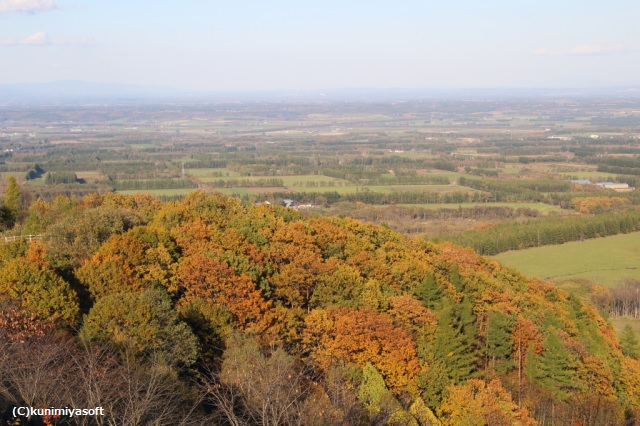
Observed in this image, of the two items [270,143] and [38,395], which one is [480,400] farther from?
[270,143]

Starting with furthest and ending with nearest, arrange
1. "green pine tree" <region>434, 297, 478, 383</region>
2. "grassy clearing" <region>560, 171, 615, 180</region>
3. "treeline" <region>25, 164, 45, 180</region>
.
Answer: "grassy clearing" <region>560, 171, 615, 180</region>
"treeline" <region>25, 164, 45, 180</region>
"green pine tree" <region>434, 297, 478, 383</region>

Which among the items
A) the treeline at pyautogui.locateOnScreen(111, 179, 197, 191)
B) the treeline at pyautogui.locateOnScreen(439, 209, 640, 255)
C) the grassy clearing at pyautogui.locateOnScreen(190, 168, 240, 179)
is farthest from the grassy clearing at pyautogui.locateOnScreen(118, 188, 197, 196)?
the treeline at pyautogui.locateOnScreen(439, 209, 640, 255)

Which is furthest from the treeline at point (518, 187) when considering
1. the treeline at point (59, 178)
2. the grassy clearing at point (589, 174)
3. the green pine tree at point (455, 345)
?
the green pine tree at point (455, 345)

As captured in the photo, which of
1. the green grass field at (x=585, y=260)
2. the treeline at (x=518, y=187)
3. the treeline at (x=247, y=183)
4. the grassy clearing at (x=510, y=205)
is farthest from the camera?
the treeline at (x=247, y=183)

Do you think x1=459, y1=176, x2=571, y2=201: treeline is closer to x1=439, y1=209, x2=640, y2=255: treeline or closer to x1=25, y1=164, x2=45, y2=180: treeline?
Answer: x1=439, y1=209, x2=640, y2=255: treeline

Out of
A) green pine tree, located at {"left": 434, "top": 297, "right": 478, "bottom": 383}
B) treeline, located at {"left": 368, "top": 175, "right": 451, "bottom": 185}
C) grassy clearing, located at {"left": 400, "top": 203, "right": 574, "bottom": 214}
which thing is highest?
green pine tree, located at {"left": 434, "top": 297, "right": 478, "bottom": 383}

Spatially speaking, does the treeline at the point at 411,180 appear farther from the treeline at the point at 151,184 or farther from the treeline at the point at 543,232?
the treeline at the point at 543,232
